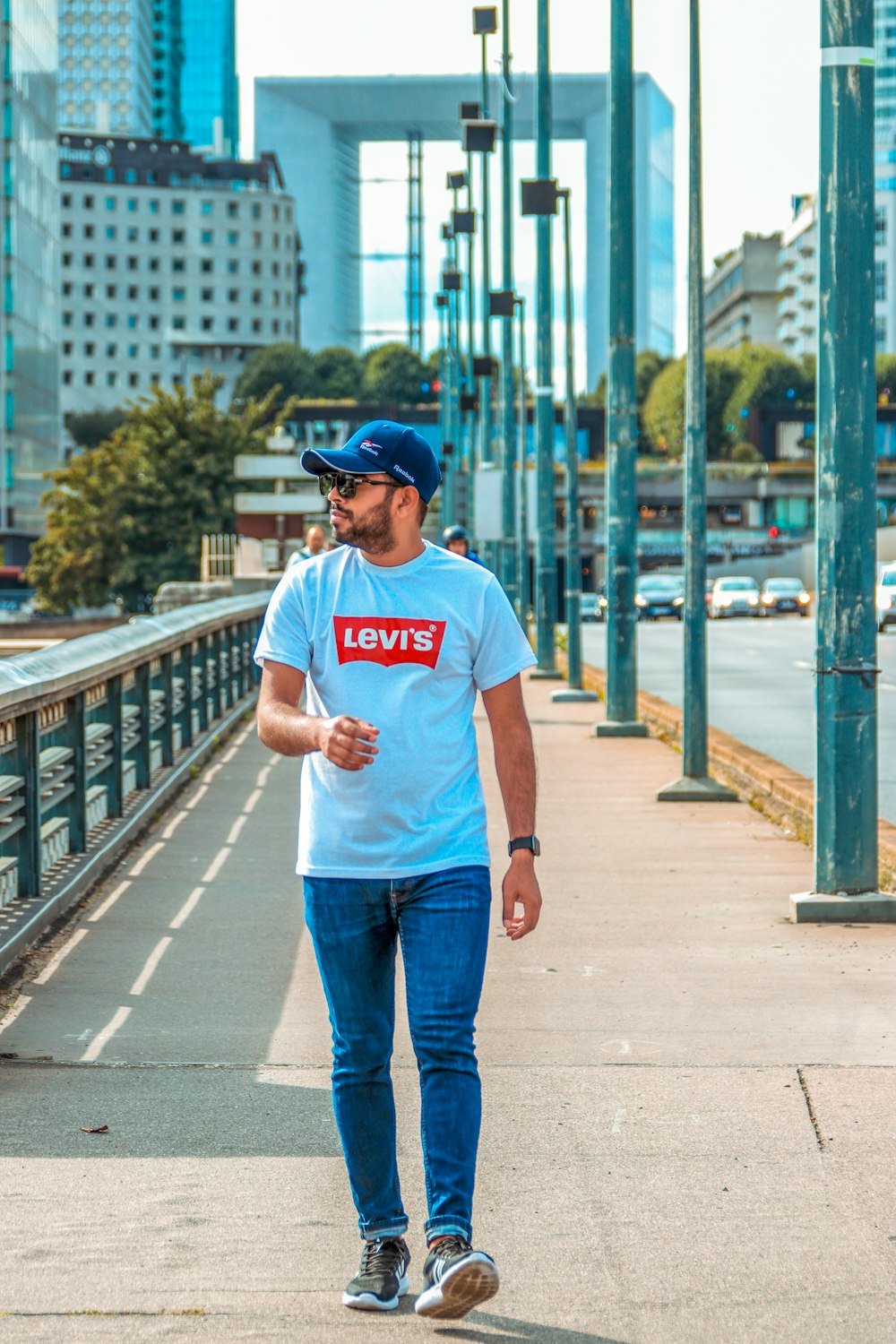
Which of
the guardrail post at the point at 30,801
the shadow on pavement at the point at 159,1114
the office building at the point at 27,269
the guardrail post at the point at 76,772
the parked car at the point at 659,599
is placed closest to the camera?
the shadow on pavement at the point at 159,1114

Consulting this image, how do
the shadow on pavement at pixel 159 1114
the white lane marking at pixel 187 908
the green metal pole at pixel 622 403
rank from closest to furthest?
1. the shadow on pavement at pixel 159 1114
2. the white lane marking at pixel 187 908
3. the green metal pole at pixel 622 403

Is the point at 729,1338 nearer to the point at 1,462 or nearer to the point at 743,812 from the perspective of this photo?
the point at 743,812

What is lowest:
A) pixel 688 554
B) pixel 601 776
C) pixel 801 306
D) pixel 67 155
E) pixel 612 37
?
pixel 601 776

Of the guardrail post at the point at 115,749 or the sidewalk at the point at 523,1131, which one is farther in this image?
the guardrail post at the point at 115,749

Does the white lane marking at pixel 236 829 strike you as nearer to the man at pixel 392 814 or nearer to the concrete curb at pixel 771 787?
the concrete curb at pixel 771 787

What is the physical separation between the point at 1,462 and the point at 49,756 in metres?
101

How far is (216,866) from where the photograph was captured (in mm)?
10266

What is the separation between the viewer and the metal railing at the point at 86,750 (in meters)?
7.68

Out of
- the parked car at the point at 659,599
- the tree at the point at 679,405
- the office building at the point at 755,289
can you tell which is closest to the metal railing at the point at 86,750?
the parked car at the point at 659,599

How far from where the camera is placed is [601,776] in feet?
47.8

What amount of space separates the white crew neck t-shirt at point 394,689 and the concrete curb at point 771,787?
17.6 feet

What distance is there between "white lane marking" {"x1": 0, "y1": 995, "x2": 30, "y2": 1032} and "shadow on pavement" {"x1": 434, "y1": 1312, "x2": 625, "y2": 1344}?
2838mm

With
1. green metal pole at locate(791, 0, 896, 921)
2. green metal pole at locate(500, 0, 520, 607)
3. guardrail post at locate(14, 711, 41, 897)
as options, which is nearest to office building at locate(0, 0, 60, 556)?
green metal pole at locate(500, 0, 520, 607)

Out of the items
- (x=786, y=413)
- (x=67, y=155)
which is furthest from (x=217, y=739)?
(x=67, y=155)
